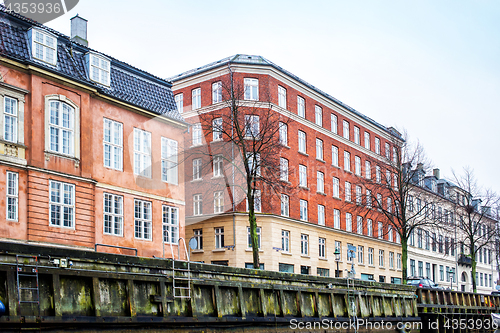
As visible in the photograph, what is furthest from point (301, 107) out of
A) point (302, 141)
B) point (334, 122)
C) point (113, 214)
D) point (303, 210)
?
point (113, 214)

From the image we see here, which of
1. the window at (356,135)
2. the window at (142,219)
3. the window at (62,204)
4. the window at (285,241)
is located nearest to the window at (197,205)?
the window at (285,241)

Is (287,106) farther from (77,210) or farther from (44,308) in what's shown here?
(44,308)

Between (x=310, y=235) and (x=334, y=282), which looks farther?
(x=310, y=235)

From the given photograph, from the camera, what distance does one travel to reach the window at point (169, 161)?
31.3 metres

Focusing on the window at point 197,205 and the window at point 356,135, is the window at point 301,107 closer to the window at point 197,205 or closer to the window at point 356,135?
the window at point 356,135

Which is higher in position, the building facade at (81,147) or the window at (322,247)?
the building facade at (81,147)

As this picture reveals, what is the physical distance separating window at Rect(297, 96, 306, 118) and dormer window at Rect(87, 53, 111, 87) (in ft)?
74.2

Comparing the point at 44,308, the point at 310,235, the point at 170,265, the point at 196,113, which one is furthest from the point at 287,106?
the point at 44,308

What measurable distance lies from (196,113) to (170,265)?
31.8m

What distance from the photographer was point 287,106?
46.5 meters

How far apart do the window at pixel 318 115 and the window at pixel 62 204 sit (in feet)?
95.9

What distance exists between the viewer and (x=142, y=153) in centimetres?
2981

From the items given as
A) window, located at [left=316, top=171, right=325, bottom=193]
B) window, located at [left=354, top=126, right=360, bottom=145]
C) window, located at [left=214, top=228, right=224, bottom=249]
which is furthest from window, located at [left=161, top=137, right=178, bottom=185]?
window, located at [left=354, top=126, right=360, bottom=145]

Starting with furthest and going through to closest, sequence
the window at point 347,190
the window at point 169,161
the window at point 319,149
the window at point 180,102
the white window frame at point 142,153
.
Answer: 1. the window at point 347,190
2. the window at point 319,149
3. the window at point 180,102
4. the window at point 169,161
5. the white window frame at point 142,153
